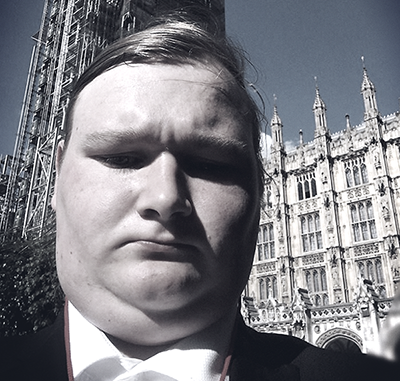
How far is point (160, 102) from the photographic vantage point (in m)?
0.81

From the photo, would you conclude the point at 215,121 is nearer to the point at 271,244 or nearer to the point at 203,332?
the point at 203,332

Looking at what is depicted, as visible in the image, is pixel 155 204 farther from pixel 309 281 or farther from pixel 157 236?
pixel 309 281

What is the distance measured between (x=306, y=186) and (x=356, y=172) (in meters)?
2.96

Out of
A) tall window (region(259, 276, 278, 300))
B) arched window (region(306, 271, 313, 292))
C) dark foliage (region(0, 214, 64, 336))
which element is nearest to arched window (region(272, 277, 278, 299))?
tall window (region(259, 276, 278, 300))

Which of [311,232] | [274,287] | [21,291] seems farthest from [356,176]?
[21,291]

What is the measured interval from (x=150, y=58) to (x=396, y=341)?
2.60 ft

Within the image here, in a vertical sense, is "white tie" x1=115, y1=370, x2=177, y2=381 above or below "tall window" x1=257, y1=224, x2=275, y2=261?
below

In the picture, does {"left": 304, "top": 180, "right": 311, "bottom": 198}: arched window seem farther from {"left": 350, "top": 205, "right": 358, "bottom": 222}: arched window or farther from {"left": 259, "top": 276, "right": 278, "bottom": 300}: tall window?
{"left": 259, "top": 276, "right": 278, "bottom": 300}: tall window

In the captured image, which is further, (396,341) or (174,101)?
(174,101)

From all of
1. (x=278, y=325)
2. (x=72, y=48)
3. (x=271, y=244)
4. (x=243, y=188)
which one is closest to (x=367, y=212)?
(x=271, y=244)

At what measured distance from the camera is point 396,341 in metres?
0.47

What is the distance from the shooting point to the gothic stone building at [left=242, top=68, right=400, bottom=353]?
1795 centimetres

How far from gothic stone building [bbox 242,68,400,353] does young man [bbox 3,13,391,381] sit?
14.3 m

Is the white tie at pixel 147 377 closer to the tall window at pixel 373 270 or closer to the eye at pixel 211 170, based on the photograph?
the eye at pixel 211 170
